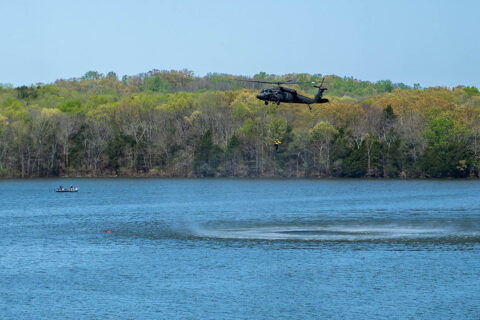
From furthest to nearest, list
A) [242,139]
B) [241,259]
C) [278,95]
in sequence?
[242,139] → [278,95] → [241,259]

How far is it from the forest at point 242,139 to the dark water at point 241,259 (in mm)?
46147

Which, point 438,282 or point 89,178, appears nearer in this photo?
point 438,282

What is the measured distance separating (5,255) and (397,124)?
377ft

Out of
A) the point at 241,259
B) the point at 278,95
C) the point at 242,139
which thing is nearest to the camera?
the point at 241,259

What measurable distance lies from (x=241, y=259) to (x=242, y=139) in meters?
110

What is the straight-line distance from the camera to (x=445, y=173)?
15612 centimetres

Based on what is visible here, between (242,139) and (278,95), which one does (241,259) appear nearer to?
(278,95)

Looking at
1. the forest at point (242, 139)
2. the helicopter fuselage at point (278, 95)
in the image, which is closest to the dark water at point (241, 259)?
the helicopter fuselage at point (278, 95)

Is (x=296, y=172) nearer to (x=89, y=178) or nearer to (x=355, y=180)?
(x=355, y=180)

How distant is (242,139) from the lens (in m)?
171

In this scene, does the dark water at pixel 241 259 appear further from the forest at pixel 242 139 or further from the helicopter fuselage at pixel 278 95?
the forest at pixel 242 139

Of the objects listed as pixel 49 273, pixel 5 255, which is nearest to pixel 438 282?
pixel 49 273

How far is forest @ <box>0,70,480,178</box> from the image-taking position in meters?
159

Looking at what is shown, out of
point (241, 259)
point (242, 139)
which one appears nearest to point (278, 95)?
point (241, 259)
